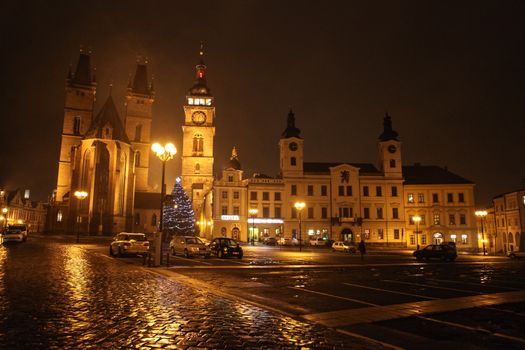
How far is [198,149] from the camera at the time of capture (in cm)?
8581

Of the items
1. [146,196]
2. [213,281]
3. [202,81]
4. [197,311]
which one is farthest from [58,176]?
[197,311]

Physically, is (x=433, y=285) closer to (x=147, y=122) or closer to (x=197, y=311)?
(x=197, y=311)

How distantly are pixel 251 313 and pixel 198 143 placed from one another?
78780mm

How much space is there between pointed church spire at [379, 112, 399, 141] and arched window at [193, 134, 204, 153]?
37083 millimetres

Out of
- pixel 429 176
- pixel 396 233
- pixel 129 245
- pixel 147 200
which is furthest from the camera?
pixel 147 200

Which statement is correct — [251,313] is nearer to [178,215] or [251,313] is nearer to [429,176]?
[178,215]

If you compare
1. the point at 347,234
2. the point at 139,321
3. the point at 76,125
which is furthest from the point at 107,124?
the point at 139,321

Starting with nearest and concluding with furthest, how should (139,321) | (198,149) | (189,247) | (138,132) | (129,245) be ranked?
(139,321), (129,245), (189,247), (198,149), (138,132)

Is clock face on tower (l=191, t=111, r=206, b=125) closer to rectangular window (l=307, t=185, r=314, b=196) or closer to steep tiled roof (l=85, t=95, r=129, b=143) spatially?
steep tiled roof (l=85, t=95, r=129, b=143)

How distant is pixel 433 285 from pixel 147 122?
8621 centimetres

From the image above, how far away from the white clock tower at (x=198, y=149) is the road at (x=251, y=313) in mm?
68577

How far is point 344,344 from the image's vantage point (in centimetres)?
661

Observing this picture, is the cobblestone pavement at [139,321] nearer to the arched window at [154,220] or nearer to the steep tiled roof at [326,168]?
the steep tiled roof at [326,168]

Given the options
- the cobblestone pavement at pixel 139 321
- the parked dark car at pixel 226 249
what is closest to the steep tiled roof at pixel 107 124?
the parked dark car at pixel 226 249
